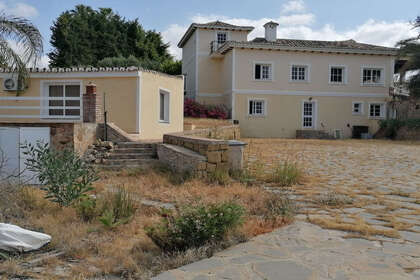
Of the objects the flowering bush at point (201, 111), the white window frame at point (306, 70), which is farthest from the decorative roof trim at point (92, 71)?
the white window frame at point (306, 70)

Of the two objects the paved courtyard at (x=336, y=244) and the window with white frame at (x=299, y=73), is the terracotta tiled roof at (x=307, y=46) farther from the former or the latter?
the paved courtyard at (x=336, y=244)

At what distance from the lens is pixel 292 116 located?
81.9ft

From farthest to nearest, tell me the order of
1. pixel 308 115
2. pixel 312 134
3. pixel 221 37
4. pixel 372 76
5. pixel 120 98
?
pixel 221 37
pixel 372 76
pixel 308 115
pixel 312 134
pixel 120 98

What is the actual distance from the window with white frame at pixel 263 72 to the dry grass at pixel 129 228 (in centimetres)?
1873

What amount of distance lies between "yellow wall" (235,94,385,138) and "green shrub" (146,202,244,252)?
20174mm

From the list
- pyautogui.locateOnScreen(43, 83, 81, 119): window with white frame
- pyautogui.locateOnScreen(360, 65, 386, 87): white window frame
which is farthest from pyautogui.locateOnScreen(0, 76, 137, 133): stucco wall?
pyautogui.locateOnScreen(360, 65, 386, 87): white window frame

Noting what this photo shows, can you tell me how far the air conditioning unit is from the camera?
14.2 m

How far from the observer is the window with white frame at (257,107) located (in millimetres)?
24453

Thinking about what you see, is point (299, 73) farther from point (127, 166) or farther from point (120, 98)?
point (127, 166)

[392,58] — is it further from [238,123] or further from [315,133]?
[238,123]

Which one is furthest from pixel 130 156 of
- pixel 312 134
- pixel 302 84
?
pixel 302 84

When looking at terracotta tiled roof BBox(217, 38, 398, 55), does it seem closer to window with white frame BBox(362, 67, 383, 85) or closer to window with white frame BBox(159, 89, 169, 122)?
window with white frame BBox(362, 67, 383, 85)

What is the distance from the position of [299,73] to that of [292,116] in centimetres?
299

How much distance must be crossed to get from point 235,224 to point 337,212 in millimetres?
1726
